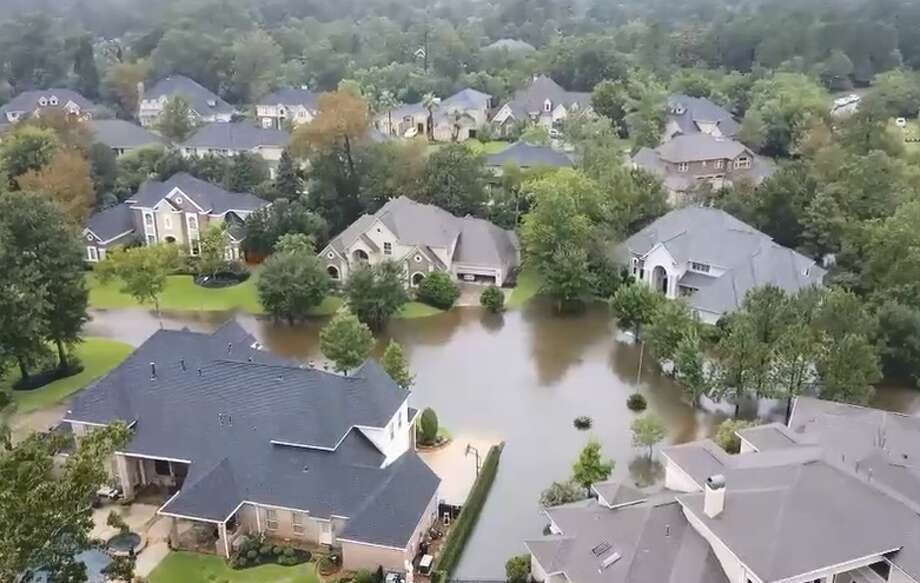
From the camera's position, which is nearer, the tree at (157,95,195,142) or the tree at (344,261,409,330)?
the tree at (344,261,409,330)

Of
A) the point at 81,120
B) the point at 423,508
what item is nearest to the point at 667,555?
the point at 423,508

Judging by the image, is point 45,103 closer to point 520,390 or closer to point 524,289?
point 524,289

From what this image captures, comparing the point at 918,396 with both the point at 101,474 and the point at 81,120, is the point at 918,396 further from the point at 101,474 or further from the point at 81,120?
the point at 81,120

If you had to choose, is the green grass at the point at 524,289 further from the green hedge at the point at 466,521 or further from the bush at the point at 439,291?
the green hedge at the point at 466,521

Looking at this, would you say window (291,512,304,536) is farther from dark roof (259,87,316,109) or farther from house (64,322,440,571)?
dark roof (259,87,316,109)

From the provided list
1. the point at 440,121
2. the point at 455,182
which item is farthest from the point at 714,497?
the point at 440,121

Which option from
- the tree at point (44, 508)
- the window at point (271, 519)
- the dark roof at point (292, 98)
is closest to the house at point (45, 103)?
the dark roof at point (292, 98)

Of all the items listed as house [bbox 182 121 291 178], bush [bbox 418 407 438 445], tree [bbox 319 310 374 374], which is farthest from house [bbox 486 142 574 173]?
bush [bbox 418 407 438 445]
